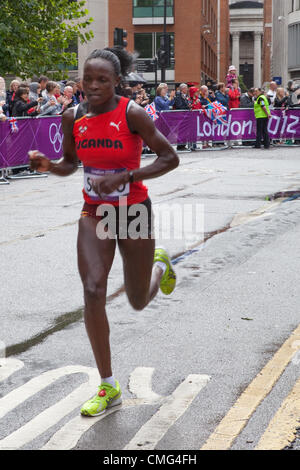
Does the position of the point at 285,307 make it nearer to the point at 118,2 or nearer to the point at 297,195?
the point at 297,195

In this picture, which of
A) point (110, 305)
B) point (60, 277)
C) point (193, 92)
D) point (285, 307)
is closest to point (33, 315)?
point (110, 305)

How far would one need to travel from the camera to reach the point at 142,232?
4.53 meters

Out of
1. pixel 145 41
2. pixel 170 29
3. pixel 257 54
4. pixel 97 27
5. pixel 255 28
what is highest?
pixel 255 28

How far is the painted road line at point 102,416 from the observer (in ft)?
12.7

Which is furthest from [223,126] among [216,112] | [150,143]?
[150,143]

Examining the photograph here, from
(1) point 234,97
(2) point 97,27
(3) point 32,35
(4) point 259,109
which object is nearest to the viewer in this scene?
(4) point 259,109

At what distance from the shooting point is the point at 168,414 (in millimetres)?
4234

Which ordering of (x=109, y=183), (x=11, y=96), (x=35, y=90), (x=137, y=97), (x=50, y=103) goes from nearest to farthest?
(x=109, y=183) → (x=50, y=103) → (x=11, y=96) → (x=35, y=90) → (x=137, y=97)

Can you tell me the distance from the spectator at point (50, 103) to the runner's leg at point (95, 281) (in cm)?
1397

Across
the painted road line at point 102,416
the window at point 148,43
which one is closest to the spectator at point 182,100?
the painted road line at point 102,416

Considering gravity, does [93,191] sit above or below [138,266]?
above

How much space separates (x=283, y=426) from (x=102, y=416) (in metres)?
0.92

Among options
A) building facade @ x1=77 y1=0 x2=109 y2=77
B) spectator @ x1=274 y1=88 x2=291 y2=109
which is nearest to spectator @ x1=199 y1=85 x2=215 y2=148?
spectator @ x1=274 y1=88 x2=291 y2=109

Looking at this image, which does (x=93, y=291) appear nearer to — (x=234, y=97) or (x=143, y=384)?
(x=143, y=384)
